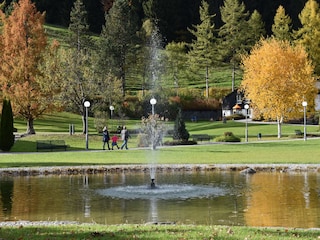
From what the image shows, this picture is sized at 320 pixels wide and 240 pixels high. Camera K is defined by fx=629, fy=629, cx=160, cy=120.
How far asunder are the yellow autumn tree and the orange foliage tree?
19.9 m

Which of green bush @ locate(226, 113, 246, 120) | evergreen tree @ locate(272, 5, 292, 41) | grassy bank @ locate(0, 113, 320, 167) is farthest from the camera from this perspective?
evergreen tree @ locate(272, 5, 292, 41)

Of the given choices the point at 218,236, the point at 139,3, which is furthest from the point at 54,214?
the point at 139,3

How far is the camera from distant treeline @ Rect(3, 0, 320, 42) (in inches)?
4845

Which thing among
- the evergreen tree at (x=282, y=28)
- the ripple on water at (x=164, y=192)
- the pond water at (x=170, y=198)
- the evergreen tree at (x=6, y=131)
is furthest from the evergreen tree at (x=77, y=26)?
the ripple on water at (x=164, y=192)

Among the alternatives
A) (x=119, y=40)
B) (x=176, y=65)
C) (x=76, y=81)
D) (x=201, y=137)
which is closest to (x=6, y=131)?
(x=76, y=81)

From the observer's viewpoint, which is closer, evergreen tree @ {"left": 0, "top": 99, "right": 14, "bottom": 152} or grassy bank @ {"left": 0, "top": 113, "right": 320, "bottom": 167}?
grassy bank @ {"left": 0, "top": 113, "right": 320, "bottom": 167}

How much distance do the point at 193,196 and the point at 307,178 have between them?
734cm

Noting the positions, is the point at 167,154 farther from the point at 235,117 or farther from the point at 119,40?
the point at 119,40

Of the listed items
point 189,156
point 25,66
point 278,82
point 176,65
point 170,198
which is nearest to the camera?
point 170,198

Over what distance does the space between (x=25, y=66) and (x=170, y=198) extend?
3616 centimetres

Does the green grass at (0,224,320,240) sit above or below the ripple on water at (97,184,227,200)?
below

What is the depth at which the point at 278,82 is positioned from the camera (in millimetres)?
61281

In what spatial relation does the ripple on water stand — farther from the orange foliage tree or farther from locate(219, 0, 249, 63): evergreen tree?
locate(219, 0, 249, 63): evergreen tree

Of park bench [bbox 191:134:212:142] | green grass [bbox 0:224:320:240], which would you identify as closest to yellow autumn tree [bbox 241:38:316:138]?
park bench [bbox 191:134:212:142]
